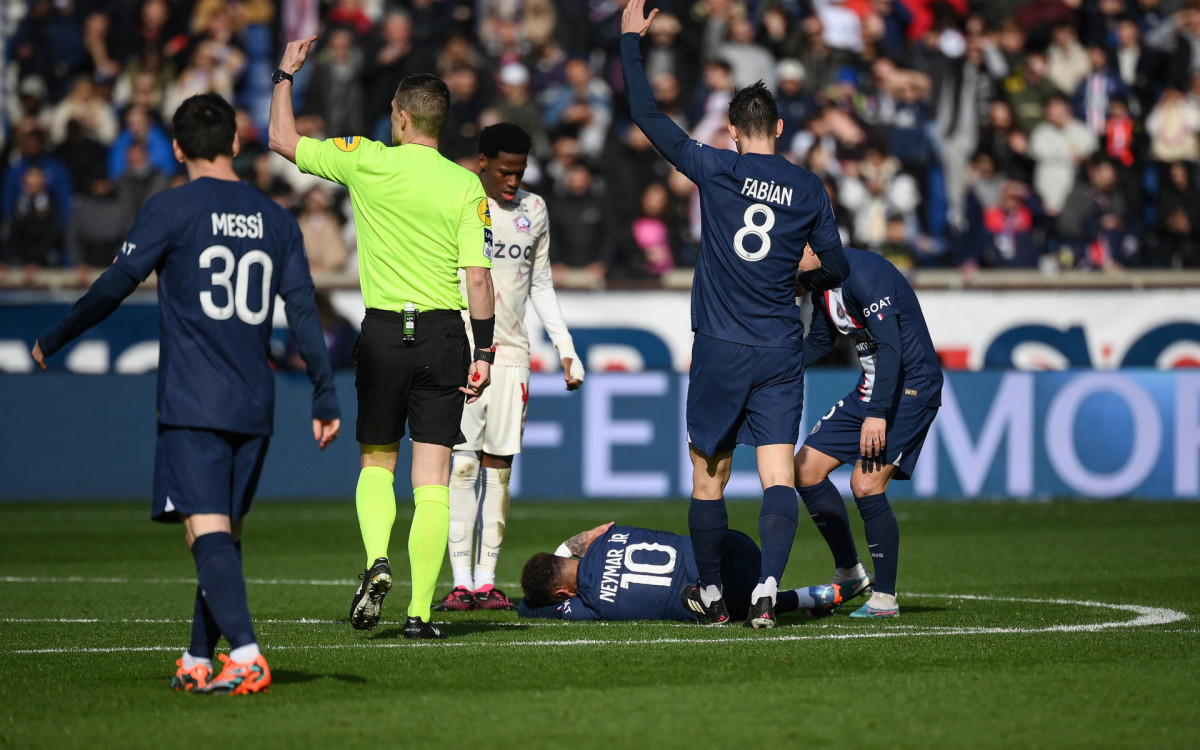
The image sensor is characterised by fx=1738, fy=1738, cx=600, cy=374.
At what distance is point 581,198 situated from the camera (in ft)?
55.7

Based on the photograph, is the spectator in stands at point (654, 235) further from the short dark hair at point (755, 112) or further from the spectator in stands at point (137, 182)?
the short dark hair at point (755, 112)

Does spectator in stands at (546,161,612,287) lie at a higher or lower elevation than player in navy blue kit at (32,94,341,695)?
higher

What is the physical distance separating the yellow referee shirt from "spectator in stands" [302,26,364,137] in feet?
37.5

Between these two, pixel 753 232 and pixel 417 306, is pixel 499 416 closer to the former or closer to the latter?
pixel 417 306

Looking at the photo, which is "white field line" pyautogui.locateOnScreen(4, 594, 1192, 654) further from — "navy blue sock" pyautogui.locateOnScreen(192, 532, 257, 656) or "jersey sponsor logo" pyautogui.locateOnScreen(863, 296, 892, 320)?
"jersey sponsor logo" pyautogui.locateOnScreen(863, 296, 892, 320)

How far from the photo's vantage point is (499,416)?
8914mm

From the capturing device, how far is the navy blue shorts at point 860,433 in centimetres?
809

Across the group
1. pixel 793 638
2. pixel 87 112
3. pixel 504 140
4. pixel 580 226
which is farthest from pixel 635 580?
pixel 87 112

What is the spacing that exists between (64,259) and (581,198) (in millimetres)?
5185

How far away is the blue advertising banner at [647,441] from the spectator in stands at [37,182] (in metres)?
2.54

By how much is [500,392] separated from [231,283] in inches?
132

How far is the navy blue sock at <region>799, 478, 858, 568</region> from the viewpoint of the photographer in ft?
26.6

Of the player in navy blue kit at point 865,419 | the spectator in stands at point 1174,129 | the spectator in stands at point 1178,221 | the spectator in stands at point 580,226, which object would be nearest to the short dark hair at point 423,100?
the player in navy blue kit at point 865,419

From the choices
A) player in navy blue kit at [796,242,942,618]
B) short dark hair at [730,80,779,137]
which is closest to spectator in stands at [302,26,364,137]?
player in navy blue kit at [796,242,942,618]
